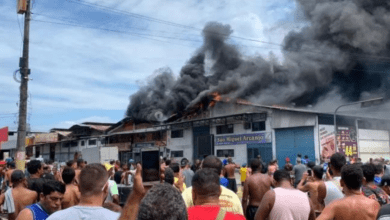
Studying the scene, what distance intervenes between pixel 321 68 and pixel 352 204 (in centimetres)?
3596

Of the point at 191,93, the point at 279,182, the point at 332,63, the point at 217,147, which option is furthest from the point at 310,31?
the point at 279,182

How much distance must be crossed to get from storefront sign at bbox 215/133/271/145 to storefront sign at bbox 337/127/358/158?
4610mm

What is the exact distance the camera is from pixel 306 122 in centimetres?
2600

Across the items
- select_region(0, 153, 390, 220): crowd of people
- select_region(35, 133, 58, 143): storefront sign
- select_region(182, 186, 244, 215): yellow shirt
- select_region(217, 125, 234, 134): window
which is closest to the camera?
select_region(0, 153, 390, 220): crowd of people

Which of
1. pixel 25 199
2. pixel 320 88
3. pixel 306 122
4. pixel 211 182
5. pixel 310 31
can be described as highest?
pixel 310 31

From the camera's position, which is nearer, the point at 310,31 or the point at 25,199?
the point at 25,199

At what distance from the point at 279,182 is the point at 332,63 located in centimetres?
3527

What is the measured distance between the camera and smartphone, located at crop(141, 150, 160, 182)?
305cm

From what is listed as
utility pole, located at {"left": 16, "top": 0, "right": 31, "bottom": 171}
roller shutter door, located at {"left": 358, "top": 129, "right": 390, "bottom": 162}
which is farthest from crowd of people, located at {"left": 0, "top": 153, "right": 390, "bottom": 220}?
roller shutter door, located at {"left": 358, "top": 129, "right": 390, "bottom": 162}

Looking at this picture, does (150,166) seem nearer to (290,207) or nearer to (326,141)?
(290,207)

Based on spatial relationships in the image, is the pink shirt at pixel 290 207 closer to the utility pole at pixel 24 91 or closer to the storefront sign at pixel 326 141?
the utility pole at pixel 24 91

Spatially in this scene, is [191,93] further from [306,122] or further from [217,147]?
[306,122]

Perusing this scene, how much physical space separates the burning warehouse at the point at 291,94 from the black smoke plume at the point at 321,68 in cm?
9

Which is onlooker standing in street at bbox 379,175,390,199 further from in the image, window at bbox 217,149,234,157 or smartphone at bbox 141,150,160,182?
window at bbox 217,149,234,157
